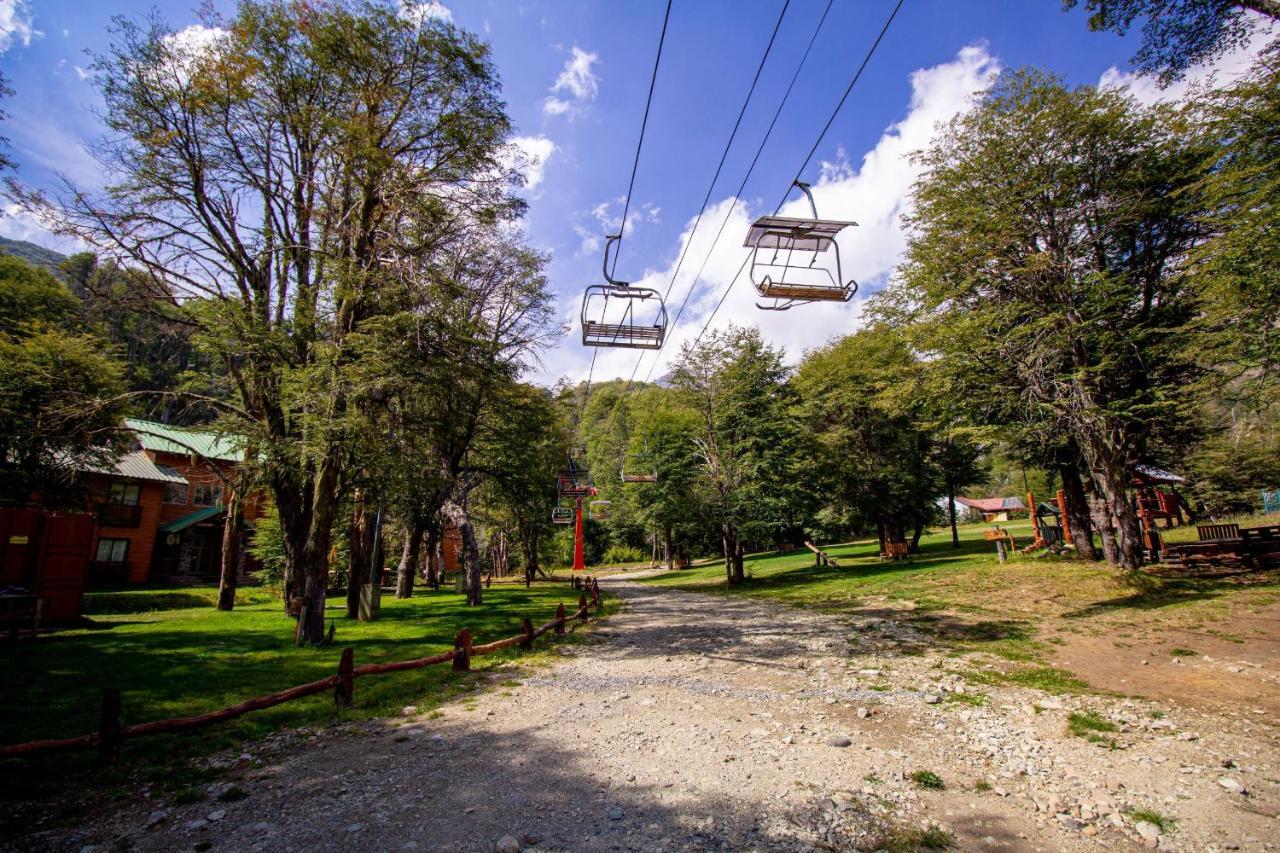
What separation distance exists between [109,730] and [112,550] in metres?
35.7

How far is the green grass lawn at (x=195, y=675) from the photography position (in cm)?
634

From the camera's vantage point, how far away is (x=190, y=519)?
3369cm

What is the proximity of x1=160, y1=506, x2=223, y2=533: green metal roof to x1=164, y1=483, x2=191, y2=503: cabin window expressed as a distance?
1262 millimetres

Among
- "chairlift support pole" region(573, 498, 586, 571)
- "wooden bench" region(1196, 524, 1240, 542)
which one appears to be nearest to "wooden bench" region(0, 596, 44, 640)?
"chairlift support pole" region(573, 498, 586, 571)

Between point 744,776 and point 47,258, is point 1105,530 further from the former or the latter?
point 47,258

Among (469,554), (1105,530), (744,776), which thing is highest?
(1105,530)

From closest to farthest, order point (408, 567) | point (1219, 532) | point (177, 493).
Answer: point (1219, 532), point (408, 567), point (177, 493)

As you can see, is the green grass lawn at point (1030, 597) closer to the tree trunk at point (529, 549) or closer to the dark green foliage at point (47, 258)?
the tree trunk at point (529, 549)

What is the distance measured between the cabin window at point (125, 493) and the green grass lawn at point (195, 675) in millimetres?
20240

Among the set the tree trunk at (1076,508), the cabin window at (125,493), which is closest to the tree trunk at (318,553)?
the tree trunk at (1076,508)

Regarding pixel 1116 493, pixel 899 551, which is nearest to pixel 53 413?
pixel 1116 493

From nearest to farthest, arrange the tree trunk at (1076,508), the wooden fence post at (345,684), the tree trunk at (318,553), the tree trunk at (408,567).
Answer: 1. the wooden fence post at (345,684)
2. the tree trunk at (318,553)
3. the tree trunk at (1076,508)
4. the tree trunk at (408,567)

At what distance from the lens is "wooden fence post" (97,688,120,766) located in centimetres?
551

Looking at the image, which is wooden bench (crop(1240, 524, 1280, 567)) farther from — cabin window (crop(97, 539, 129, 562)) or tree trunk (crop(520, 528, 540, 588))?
cabin window (crop(97, 539, 129, 562))
